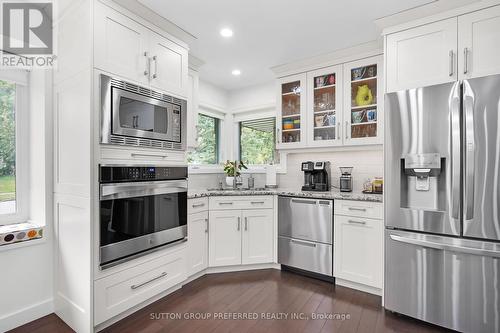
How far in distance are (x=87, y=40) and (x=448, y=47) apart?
8.75 feet

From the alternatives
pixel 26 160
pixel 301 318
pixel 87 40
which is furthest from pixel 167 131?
pixel 301 318

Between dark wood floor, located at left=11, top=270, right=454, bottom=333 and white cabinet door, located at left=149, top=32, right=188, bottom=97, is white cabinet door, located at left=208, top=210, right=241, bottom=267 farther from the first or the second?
white cabinet door, located at left=149, top=32, right=188, bottom=97

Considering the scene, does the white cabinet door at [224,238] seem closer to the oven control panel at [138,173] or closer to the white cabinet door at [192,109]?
the oven control panel at [138,173]

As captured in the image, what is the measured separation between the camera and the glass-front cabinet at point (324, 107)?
2967 mm

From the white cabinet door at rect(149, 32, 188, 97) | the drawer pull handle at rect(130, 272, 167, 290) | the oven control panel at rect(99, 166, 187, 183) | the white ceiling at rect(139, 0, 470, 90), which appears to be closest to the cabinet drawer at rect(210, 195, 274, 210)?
the oven control panel at rect(99, 166, 187, 183)

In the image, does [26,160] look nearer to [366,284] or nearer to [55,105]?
[55,105]

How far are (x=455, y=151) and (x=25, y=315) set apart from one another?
11.4 ft

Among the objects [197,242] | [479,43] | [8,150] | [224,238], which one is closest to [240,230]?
[224,238]

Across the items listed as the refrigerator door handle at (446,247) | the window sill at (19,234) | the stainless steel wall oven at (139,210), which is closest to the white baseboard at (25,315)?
the window sill at (19,234)

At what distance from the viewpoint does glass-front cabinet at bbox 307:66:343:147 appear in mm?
2967

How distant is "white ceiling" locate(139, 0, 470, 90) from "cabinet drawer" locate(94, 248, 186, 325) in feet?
6.89

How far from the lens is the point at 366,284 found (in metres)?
2.49

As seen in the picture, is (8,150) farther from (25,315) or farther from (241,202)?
(241,202)

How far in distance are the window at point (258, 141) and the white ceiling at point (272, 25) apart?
1004 mm
